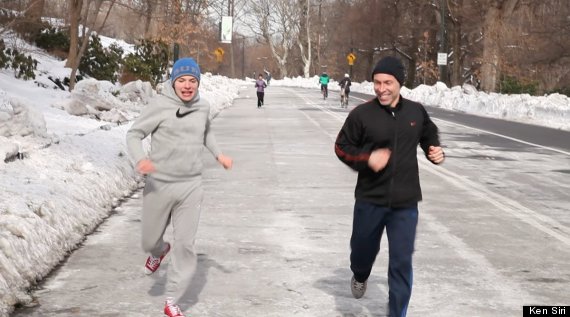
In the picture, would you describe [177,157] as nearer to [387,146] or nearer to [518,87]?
[387,146]

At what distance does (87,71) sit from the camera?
31.4 m

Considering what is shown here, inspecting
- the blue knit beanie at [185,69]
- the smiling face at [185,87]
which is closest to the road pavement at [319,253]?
the smiling face at [185,87]

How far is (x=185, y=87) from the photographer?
5.52m

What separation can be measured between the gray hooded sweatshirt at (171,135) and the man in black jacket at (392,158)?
1047 millimetres

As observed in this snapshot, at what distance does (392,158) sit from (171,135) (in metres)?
1.53

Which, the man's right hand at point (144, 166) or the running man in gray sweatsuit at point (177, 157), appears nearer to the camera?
the man's right hand at point (144, 166)

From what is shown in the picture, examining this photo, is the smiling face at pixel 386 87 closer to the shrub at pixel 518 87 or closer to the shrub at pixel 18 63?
the shrub at pixel 18 63

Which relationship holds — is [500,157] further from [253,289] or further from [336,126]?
[253,289]

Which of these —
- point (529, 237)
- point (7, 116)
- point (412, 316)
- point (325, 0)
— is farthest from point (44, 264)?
point (325, 0)

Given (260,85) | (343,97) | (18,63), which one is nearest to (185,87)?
(18,63)

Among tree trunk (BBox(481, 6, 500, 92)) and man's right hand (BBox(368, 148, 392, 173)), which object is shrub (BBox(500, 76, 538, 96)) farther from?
man's right hand (BBox(368, 148, 392, 173))

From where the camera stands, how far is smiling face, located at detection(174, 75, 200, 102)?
5516 millimetres

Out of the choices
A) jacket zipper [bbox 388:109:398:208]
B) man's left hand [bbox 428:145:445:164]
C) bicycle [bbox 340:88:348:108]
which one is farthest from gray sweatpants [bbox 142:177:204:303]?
bicycle [bbox 340:88:348:108]

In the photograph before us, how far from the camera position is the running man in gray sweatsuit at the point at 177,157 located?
548 cm
